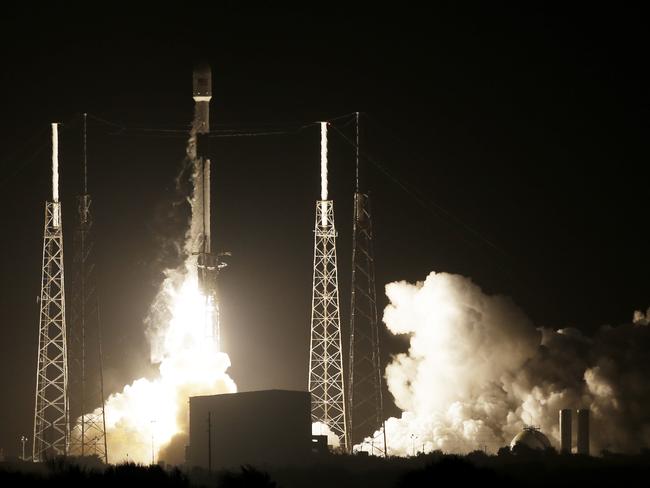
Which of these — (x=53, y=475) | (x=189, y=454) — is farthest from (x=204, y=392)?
(x=53, y=475)

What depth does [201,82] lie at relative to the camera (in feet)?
383

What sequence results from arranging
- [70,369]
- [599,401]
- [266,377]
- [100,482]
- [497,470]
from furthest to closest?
[266,377], [599,401], [70,369], [497,470], [100,482]

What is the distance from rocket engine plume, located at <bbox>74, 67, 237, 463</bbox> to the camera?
11712 cm

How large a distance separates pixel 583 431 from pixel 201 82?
25898mm

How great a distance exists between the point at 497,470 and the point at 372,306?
34.0ft

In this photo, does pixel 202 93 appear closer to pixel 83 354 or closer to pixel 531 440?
pixel 83 354

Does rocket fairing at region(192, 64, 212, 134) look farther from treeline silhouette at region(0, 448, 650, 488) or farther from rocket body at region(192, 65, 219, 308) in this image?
treeline silhouette at region(0, 448, 650, 488)

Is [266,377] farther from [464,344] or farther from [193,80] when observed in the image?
[193,80]

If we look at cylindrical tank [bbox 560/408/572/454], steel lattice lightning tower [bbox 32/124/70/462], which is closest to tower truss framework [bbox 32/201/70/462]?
steel lattice lightning tower [bbox 32/124/70/462]

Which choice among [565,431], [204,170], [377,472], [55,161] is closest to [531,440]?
[565,431]

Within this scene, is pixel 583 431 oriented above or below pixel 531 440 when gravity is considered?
above

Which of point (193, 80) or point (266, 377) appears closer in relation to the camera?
point (193, 80)

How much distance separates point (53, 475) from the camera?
Result: 93125 millimetres

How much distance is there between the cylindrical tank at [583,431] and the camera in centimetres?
11731
